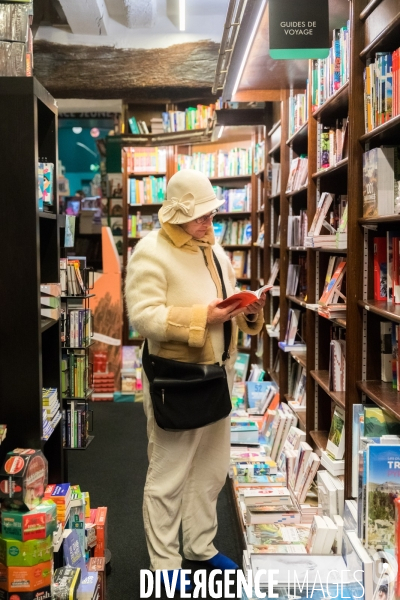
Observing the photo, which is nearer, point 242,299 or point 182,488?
point 242,299

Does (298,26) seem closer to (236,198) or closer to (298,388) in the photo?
(298,388)

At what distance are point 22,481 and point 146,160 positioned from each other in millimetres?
5709

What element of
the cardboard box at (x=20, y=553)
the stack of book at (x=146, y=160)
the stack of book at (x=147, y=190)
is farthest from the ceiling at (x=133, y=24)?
the cardboard box at (x=20, y=553)

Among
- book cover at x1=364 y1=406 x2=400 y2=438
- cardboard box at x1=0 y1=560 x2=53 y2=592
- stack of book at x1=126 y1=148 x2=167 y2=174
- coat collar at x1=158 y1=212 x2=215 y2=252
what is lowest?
cardboard box at x1=0 y1=560 x2=53 y2=592

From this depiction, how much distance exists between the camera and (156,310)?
2637 mm

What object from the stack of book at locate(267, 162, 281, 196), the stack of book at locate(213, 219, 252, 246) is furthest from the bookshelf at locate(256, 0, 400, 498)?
the stack of book at locate(213, 219, 252, 246)

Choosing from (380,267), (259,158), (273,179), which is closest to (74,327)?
(380,267)

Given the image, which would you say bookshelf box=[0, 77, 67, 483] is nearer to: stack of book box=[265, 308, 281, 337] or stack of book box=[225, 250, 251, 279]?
stack of book box=[265, 308, 281, 337]

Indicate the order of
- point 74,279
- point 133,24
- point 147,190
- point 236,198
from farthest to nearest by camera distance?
point 147,190, point 236,198, point 133,24, point 74,279

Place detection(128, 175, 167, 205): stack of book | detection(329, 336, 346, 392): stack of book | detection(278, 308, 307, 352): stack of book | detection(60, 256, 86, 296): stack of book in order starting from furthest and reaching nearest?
detection(128, 175, 167, 205): stack of book < detection(278, 308, 307, 352): stack of book < detection(60, 256, 86, 296): stack of book < detection(329, 336, 346, 392): stack of book

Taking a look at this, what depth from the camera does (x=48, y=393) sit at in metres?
2.79

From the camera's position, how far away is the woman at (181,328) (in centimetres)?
265

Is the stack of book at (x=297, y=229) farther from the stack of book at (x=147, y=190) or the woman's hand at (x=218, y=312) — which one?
the stack of book at (x=147, y=190)

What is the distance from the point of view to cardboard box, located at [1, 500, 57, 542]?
1938 millimetres
